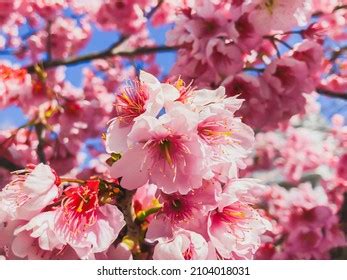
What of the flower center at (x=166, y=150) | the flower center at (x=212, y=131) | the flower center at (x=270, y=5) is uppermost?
the flower center at (x=212, y=131)

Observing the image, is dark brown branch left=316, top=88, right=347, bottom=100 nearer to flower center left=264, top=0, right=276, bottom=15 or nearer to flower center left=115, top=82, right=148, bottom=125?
flower center left=264, top=0, right=276, bottom=15

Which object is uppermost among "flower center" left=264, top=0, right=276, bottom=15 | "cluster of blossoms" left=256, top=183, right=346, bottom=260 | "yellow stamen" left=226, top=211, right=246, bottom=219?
"yellow stamen" left=226, top=211, right=246, bottom=219

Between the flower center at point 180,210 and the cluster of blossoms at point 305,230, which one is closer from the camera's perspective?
the flower center at point 180,210

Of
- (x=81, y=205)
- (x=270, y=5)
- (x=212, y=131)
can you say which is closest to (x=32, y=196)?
(x=81, y=205)

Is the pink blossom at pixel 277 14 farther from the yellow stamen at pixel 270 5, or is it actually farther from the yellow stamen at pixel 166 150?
the yellow stamen at pixel 166 150

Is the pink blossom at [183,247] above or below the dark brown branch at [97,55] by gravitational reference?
above

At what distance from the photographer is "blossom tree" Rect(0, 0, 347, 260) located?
37.5 inches

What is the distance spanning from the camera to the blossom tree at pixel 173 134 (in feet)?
3.13

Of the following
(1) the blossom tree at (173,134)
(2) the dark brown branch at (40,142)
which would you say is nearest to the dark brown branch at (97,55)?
(1) the blossom tree at (173,134)

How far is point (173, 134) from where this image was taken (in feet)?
3.17

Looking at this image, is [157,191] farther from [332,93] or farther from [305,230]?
[332,93]

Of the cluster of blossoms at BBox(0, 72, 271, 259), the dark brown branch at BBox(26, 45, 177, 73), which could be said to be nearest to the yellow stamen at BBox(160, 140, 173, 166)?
the cluster of blossoms at BBox(0, 72, 271, 259)

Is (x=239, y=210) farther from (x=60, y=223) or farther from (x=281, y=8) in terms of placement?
(x=281, y=8)

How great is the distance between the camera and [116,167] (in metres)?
0.96
